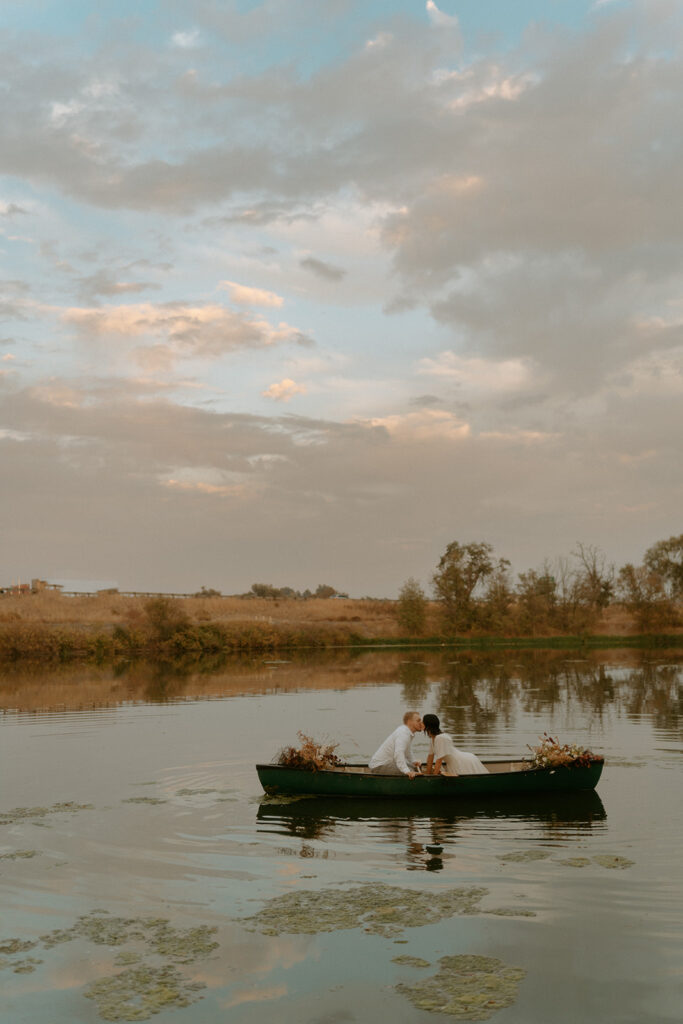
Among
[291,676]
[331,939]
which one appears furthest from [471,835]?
[291,676]

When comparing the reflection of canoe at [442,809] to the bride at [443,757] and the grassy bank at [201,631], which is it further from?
A: the grassy bank at [201,631]

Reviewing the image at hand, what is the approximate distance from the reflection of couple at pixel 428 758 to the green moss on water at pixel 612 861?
3.80 metres

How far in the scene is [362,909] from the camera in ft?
36.4

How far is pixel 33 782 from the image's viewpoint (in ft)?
68.9

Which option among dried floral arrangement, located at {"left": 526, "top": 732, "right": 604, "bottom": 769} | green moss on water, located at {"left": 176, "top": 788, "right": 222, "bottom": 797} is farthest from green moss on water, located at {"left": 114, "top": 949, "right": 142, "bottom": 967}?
dried floral arrangement, located at {"left": 526, "top": 732, "right": 604, "bottom": 769}

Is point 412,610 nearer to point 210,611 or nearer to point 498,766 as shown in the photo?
point 210,611

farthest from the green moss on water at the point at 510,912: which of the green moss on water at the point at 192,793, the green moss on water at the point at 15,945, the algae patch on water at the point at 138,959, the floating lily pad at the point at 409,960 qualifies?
the green moss on water at the point at 192,793

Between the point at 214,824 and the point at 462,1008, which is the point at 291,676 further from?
the point at 462,1008

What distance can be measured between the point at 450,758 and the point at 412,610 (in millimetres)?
74713

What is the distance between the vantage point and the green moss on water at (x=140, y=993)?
8.34 m

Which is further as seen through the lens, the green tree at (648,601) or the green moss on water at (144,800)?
the green tree at (648,601)

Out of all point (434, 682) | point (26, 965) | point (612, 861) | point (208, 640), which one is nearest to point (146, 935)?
point (26, 965)

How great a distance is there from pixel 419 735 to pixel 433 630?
2619 inches

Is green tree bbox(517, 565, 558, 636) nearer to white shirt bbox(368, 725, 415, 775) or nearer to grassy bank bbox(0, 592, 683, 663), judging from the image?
grassy bank bbox(0, 592, 683, 663)
